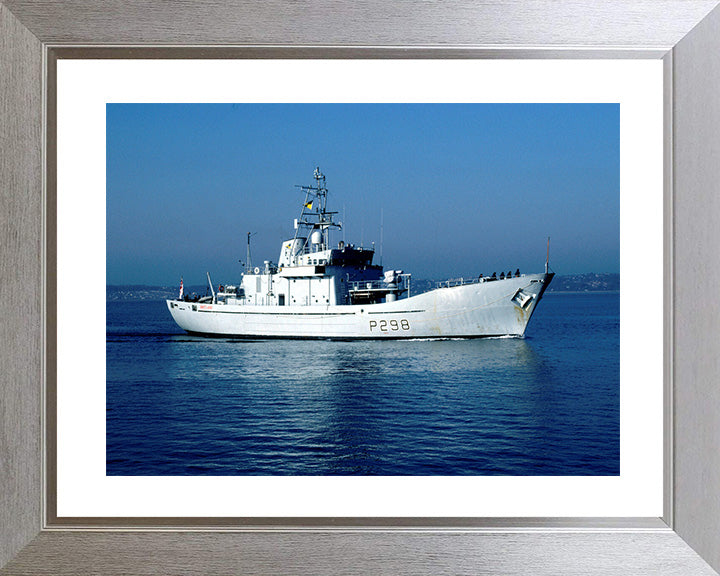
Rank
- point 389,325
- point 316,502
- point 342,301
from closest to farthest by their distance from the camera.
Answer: point 316,502, point 389,325, point 342,301

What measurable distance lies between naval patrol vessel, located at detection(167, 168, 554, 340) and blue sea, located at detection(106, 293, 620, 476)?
884 millimetres

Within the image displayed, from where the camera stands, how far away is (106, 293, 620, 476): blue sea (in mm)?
7059

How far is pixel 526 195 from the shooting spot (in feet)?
102

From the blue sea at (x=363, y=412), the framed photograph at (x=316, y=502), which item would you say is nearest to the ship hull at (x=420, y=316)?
the blue sea at (x=363, y=412)

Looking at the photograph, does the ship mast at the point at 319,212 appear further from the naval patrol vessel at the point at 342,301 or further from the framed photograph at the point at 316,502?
the framed photograph at the point at 316,502

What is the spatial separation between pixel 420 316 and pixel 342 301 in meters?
2.03

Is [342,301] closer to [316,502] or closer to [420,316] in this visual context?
[420,316]

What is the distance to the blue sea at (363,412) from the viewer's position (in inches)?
278

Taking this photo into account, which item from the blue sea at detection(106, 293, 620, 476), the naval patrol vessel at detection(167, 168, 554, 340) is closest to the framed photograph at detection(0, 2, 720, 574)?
the blue sea at detection(106, 293, 620, 476)

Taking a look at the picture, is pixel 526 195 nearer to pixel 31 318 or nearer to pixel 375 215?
pixel 375 215

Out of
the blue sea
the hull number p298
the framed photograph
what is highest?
the framed photograph

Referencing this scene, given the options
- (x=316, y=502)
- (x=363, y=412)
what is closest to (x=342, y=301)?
(x=363, y=412)

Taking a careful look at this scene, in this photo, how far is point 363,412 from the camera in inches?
456

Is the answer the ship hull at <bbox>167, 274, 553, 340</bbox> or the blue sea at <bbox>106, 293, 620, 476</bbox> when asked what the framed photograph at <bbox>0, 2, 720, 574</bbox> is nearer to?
the blue sea at <bbox>106, 293, 620, 476</bbox>
